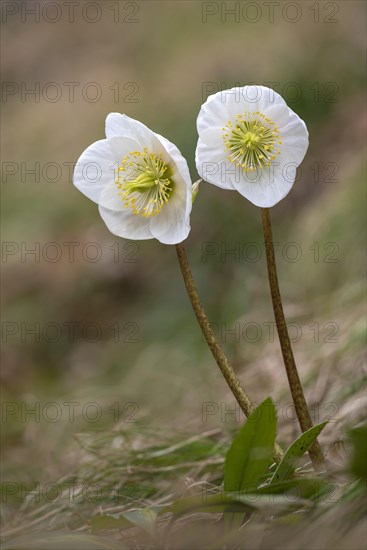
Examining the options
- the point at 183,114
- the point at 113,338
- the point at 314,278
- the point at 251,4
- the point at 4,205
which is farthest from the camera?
the point at 251,4

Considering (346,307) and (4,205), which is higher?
(4,205)

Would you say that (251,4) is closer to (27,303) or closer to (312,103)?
(312,103)

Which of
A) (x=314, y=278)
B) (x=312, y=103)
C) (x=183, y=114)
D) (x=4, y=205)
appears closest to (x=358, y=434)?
(x=314, y=278)

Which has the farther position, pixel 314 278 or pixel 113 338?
pixel 113 338

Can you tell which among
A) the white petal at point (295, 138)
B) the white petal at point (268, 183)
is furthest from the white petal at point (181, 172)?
the white petal at point (295, 138)

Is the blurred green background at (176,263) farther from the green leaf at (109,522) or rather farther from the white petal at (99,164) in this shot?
the white petal at (99,164)

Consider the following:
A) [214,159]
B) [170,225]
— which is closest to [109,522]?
[170,225]
